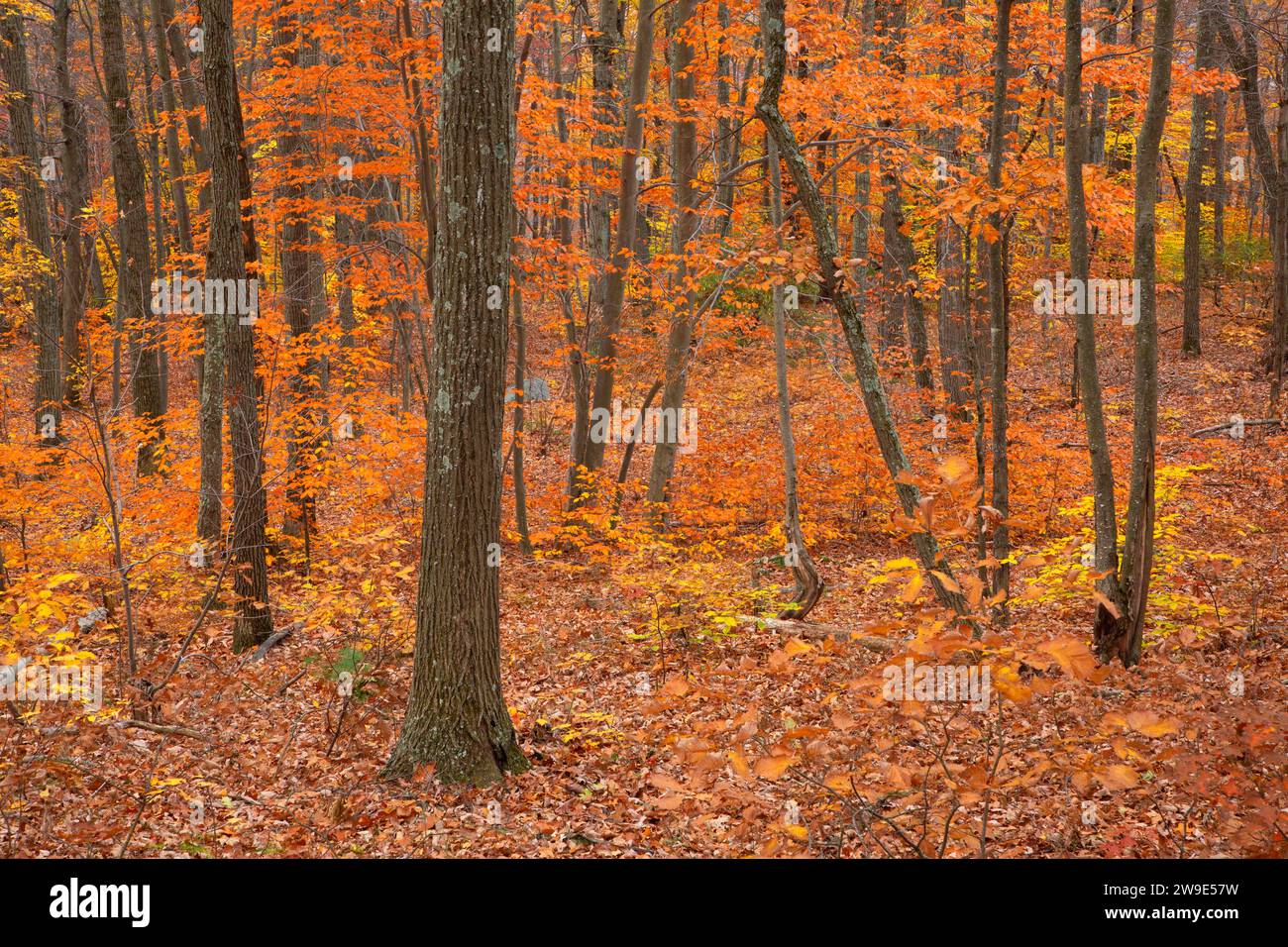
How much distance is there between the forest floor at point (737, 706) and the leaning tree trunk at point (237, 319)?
440 mm

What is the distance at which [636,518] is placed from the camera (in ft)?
40.2

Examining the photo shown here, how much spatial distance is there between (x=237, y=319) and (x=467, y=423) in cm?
419

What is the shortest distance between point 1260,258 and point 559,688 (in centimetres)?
2350

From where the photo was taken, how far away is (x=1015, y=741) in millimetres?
5203

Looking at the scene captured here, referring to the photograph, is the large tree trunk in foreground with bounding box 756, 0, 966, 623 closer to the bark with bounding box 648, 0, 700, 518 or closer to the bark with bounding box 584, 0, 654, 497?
the bark with bounding box 648, 0, 700, 518

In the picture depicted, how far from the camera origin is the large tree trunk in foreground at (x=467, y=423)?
4977 mm

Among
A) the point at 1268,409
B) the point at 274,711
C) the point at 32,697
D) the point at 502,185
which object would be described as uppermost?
the point at 502,185

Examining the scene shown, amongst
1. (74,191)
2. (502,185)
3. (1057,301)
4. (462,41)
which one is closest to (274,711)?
(502,185)

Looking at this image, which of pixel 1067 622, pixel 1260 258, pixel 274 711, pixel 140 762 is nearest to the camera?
pixel 140 762

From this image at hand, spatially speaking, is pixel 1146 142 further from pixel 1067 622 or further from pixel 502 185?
pixel 502 185

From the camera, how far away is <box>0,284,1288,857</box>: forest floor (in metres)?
3.53

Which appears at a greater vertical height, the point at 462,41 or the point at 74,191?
the point at 74,191

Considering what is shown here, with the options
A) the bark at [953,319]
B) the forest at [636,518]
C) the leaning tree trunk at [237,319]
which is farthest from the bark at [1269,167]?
the leaning tree trunk at [237,319]

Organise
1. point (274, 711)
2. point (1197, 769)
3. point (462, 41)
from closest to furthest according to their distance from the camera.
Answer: point (1197, 769) < point (462, 41) < point (274, 711)
